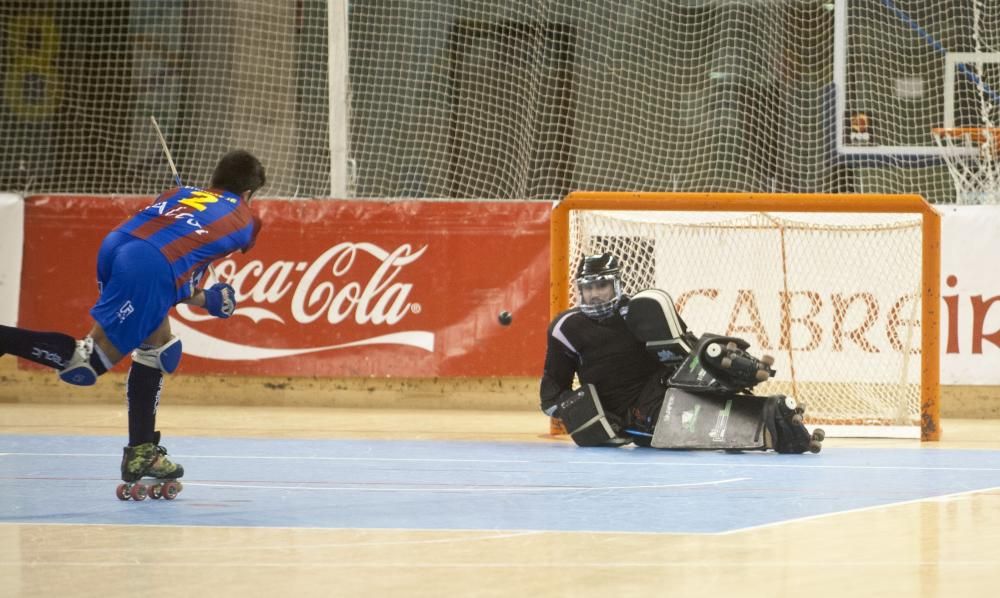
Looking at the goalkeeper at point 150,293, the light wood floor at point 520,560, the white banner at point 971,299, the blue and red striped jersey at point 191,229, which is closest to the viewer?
the light wood floor at point 520,560

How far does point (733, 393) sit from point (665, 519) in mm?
3064

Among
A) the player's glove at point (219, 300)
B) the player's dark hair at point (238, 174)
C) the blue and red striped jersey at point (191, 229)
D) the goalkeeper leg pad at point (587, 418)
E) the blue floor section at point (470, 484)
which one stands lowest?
the blue floor section at point (470, 484)

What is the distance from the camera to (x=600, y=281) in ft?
29.5

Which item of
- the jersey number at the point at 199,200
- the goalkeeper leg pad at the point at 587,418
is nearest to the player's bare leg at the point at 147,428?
the jersey number at the point at 199,200

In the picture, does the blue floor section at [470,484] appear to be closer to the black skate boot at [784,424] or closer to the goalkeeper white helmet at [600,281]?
the black skate boot at [784,424]

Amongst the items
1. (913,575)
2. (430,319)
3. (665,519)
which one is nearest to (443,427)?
(430,319)

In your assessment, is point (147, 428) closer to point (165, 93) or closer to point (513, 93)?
point (513, 93)

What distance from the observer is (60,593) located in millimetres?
4145

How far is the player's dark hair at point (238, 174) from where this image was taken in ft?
21.3

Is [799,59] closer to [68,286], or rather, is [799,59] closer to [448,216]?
[448,216]

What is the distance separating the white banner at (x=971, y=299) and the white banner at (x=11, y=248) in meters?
7.61

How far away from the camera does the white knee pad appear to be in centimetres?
626

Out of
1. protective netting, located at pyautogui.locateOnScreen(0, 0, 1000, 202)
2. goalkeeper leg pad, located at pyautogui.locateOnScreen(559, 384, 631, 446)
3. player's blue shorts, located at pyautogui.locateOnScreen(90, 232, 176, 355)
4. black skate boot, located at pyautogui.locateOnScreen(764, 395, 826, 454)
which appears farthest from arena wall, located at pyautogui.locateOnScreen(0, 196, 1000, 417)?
player's blue shorts, located at pyautogui.locateOnScreen(90, 232, 176, 355)

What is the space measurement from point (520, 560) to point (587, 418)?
422 centimetres
